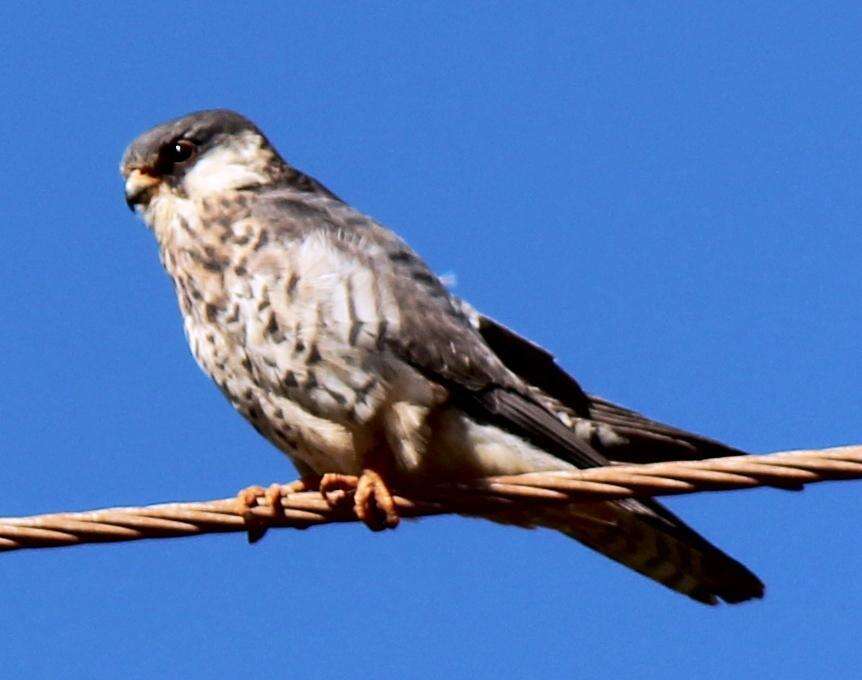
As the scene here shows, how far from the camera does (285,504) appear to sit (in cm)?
379

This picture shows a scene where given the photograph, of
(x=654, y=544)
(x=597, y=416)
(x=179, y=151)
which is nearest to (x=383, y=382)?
(x=597, y=416)

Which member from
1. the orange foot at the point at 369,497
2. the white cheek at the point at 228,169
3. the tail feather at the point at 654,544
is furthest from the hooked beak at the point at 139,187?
the tail feather at the point at 654,544

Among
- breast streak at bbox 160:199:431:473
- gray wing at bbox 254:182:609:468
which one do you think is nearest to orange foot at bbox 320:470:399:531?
breast streak at bbox 160:199:431:473

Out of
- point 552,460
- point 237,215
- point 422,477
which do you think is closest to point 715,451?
point 552,460

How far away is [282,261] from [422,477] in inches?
24.9

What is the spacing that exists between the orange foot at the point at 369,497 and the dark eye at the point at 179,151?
1.25 metres

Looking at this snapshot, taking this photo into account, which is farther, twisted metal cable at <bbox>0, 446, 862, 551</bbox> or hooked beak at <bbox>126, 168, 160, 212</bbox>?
hooked beak at <bbox>126, 168, 160, 212</bbox>

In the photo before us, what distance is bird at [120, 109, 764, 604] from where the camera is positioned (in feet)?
13.5

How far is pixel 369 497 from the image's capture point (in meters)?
3.92

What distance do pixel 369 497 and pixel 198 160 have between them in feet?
4.30

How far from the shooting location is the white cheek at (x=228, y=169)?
15.3 ft

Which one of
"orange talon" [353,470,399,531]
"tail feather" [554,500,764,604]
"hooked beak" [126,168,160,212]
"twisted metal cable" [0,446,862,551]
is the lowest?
"twisted metal cable" [0,446,862,551]

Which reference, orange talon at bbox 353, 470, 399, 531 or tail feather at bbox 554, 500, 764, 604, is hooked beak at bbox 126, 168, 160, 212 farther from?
tail feather at bbox 554, 500, 764, 604

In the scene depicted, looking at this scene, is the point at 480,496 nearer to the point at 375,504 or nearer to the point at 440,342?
the point at 375,504
